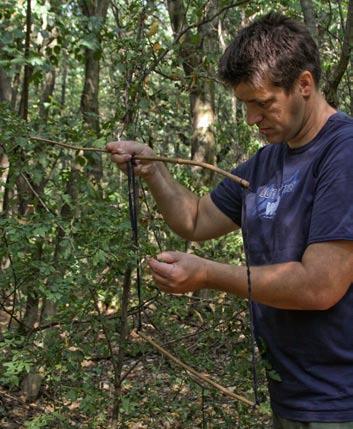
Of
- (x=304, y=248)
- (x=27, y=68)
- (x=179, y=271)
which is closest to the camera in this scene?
(x=179, y=271)

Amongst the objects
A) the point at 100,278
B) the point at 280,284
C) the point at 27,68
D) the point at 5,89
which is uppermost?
the point at 5,89

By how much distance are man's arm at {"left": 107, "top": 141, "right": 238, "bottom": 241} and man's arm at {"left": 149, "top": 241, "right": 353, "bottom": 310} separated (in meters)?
0.60

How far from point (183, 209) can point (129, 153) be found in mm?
295

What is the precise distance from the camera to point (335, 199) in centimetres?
155

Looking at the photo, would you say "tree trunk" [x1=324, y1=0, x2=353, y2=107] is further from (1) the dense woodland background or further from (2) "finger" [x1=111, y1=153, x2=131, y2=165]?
(2) "finger" [x1=111, y1=153, x2=131, y2=165]

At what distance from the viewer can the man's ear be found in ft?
5.61

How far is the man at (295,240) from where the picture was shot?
1.55 metres

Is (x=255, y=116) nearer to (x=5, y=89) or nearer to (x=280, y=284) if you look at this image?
(x=280, y=284)

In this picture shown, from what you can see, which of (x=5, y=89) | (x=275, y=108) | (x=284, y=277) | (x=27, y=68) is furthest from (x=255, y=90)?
(x=5, y=89)

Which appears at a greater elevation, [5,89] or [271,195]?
[5,89]

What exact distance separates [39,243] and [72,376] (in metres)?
0.59

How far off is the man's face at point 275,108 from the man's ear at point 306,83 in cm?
1

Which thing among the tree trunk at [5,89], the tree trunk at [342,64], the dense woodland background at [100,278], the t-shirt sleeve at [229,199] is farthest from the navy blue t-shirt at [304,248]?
the tree trunk at [5,89]

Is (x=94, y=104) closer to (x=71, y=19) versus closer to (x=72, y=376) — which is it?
(x=71, y=19)
